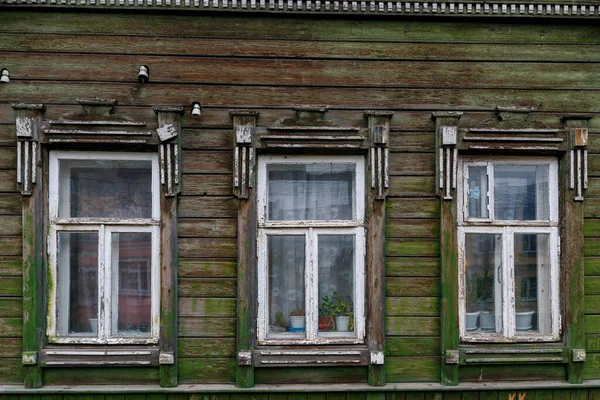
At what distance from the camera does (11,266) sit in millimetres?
4023

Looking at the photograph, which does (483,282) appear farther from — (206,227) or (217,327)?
(206,227)

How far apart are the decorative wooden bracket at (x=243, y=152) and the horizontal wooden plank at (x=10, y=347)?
1940mm

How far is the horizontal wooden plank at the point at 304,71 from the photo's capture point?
409 cm

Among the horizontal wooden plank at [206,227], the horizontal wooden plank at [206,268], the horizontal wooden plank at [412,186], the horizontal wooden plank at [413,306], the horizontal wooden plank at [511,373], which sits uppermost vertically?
the horizontal wooden plank at [412,186]

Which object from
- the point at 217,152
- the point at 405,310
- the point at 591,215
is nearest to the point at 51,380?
the point at 217,152

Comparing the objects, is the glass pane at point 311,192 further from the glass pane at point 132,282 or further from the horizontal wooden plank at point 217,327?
the glass pane at point 132,282

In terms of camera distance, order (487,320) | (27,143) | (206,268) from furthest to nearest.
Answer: (487,320) → (206,268) → (27,143)

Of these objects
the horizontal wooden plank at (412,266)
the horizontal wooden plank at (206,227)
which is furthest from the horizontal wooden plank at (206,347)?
the horizontal wooden plank at (412,266)

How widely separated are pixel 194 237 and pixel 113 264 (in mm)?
667

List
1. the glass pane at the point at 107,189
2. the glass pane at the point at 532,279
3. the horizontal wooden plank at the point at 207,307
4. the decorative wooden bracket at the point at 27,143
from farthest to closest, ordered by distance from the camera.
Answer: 1. the glass pane at the point at 532,279
2. the glass pane at the point at 107,189
3. the horizontal wooden plank at the point at 207,307
4. the decorative wooden bracket at the point at 27,143

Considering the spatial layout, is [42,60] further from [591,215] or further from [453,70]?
[591,215]

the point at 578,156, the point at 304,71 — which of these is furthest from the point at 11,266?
the point at 578,156

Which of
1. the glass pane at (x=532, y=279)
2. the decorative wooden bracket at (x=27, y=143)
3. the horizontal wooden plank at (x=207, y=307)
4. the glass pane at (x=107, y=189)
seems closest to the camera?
the decorative wooden bracket at (x=27, y=143)

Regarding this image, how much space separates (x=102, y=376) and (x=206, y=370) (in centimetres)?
76
